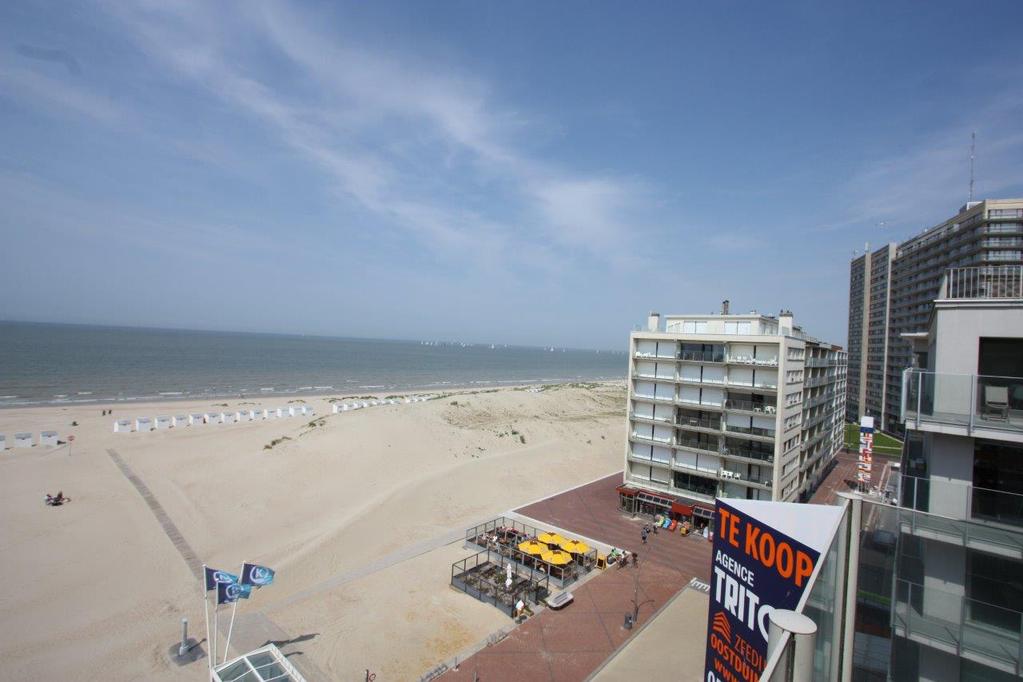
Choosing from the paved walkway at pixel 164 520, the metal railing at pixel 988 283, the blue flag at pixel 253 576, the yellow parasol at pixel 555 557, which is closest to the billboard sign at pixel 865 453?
the yellow parasol at pixel 555 557

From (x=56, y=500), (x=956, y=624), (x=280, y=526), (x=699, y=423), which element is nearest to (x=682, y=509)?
(x=699, y=423)

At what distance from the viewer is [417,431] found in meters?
54.1

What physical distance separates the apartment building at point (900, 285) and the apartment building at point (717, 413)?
18.6 meters

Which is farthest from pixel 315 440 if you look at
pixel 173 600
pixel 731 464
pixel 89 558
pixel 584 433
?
pixel 731 464

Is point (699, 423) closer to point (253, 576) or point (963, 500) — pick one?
point (963, 500)

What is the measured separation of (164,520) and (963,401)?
40181 millimetres

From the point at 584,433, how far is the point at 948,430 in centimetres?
5590

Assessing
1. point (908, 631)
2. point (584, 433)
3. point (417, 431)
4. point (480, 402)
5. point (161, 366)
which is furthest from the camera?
point (161, 366)

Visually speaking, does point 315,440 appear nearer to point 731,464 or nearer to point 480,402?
point 480,402

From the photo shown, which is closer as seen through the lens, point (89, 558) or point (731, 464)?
point (89, 558)

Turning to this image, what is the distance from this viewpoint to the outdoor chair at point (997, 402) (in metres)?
8.93

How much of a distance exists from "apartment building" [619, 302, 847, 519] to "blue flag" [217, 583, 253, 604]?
26501mm

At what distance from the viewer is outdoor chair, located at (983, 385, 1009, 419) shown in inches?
352

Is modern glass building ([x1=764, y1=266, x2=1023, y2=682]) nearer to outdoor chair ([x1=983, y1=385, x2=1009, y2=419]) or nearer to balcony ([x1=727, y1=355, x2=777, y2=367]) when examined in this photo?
outdoor chair ([x1=983, y1=385, x2=1009, y2=419])
